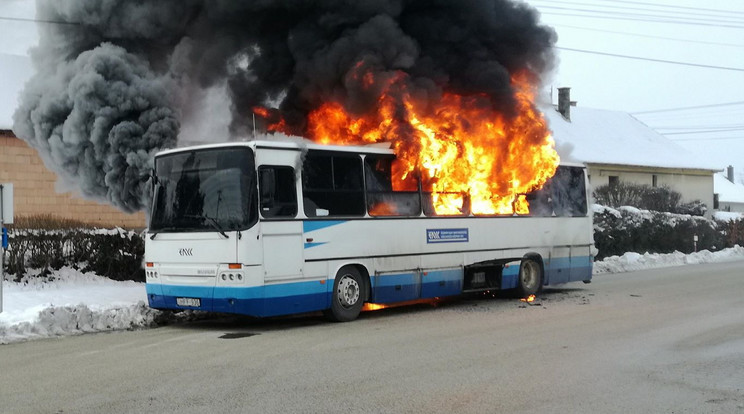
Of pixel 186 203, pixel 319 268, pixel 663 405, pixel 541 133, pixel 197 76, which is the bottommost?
pixel 663 405

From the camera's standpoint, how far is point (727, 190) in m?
74.3

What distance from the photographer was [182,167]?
40.1ft

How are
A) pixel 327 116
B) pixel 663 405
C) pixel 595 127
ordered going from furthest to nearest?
pixel 595 127 < pixel 327 116 < pixel 663 405

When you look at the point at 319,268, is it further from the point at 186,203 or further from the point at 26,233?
the point at 26,233

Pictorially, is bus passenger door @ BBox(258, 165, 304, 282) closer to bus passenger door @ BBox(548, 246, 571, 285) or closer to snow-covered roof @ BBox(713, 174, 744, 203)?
bus passenger door @ BBox(548, 246, 571, 285)

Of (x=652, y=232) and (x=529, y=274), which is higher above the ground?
(x=652, y=232)

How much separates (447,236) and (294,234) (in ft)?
11.6

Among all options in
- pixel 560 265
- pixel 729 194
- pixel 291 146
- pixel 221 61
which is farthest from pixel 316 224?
pixel 729 194

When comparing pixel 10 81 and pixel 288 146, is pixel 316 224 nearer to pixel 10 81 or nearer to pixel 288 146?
pixel 288 146

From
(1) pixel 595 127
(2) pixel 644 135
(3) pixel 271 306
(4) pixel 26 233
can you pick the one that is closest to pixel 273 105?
(4) pixel 26 233

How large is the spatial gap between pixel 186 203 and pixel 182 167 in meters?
0.58

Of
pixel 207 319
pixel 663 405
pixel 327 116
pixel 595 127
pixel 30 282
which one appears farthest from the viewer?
pixel 595 127

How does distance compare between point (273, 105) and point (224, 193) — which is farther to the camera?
point (273, 105)

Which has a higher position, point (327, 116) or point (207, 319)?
point (327, 116)
